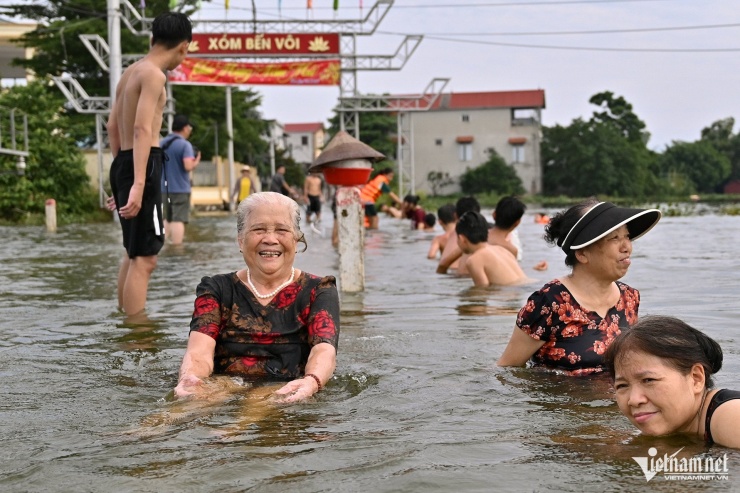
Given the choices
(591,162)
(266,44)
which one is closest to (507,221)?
(266,44)

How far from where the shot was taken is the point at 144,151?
6578mm

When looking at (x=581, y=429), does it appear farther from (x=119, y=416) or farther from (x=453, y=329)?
(x=453, y=329)

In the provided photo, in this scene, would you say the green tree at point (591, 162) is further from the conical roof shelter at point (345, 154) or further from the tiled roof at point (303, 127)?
the conical roof shelter at point (345, 154)

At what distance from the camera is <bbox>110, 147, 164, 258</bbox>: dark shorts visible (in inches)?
262

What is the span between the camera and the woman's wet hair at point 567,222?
4726mm

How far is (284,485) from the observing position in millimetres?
3002

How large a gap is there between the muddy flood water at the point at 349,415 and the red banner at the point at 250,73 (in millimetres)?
26345

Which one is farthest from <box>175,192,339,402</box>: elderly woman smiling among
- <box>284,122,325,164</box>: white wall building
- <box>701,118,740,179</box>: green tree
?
<box>284,122,325,164</box>: white wall building

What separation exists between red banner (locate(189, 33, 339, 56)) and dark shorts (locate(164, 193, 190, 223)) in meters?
19.9

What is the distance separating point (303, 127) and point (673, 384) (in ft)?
403

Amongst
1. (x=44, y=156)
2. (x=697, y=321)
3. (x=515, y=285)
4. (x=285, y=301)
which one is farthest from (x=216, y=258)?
(x=44, y=156)

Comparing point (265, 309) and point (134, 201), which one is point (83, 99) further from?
point (265, 309)

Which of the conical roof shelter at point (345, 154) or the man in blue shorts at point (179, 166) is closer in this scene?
the conical roof shelter at point (345, 154)

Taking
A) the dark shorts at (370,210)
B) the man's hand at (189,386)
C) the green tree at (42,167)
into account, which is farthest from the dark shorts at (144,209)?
the green tree at (42,167)
